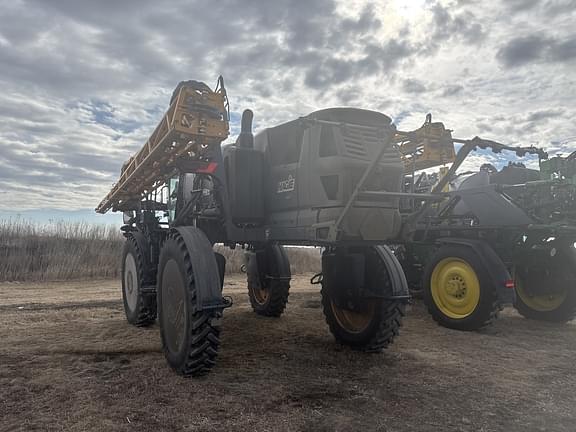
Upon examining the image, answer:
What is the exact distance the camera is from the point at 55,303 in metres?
9.60

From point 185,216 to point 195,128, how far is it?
1.30 meters

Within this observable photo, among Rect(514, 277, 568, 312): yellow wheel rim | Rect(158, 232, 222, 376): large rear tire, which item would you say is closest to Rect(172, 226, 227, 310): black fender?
Rect(158, 232, 222, 376): large rear tire

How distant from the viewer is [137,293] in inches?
270

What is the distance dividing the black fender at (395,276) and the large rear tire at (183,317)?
2011 mm

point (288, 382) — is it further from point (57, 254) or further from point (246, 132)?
point (57, 254)

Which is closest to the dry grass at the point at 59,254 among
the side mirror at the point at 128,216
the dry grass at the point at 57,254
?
the dry grass at the point at 57,254

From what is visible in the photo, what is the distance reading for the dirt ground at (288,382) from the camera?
3500 millimetres

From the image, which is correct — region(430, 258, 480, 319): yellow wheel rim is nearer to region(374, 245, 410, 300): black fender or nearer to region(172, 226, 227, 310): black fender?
region(374, 245, 410, 300): black fender

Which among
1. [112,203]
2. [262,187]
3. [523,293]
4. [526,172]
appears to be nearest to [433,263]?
[523,293]

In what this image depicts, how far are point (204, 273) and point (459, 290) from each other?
179 inches

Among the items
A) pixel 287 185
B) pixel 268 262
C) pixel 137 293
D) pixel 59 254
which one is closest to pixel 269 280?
pixel 268 262

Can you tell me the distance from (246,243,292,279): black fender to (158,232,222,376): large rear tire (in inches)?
115

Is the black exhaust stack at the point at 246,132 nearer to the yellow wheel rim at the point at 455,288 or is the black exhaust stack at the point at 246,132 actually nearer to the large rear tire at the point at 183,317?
the large rear tire at the point at 183,317

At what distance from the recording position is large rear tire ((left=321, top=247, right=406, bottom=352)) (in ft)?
17.3
